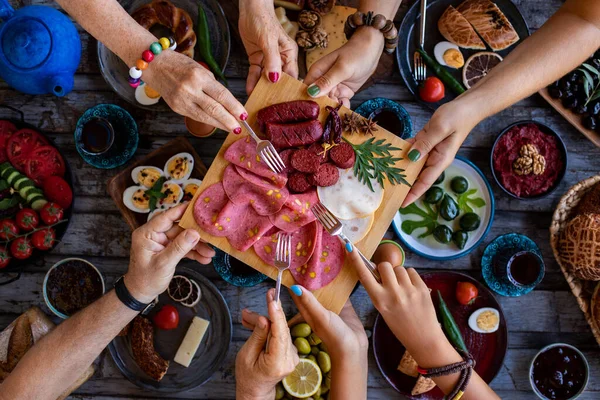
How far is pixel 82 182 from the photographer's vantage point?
3.14 meters

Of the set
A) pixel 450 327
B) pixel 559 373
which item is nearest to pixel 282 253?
pixel 450 327

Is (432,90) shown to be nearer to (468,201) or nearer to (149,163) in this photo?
(468,201)

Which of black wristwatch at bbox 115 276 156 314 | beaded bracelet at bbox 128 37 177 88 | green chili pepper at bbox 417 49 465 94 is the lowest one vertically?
black wristwatch at bbox 115 276 156 314

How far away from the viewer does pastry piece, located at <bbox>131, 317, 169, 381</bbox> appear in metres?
2.95

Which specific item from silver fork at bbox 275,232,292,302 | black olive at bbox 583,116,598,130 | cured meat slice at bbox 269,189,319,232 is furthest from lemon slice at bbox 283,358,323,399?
black olive at bbox 583,116,598,130

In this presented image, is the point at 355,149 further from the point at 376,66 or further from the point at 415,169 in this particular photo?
the point at 376,66

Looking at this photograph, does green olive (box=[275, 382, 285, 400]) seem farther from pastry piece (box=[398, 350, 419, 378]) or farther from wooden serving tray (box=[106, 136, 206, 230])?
wooden serving tray (box=[106, 136, 206, 230])

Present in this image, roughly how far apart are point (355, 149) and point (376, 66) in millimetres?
838

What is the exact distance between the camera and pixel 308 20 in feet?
9.76

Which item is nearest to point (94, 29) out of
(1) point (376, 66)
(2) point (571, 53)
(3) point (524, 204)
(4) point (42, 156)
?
(4) point (42, 156)

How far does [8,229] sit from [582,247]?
133 inches

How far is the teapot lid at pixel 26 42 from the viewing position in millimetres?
2646

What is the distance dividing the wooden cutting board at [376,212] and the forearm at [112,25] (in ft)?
2.03

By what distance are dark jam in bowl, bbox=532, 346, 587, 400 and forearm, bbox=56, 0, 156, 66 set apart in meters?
2.96
